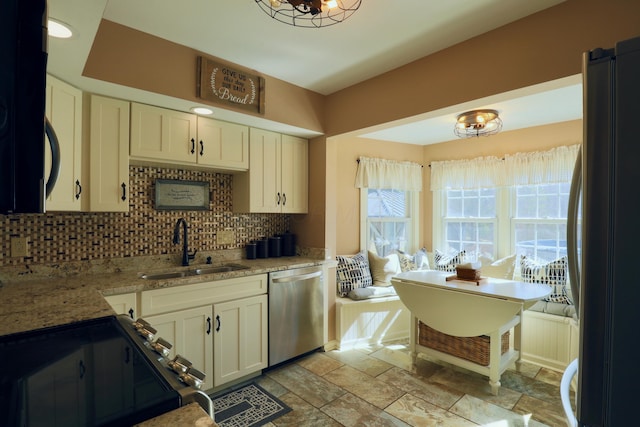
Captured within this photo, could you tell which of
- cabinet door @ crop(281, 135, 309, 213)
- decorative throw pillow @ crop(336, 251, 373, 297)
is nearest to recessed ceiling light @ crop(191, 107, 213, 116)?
cabinet door @ crop(281, 135, 309, 213)

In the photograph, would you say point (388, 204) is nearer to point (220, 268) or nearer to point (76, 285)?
point (220, 268)

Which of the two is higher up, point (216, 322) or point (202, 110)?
point (202, 110)

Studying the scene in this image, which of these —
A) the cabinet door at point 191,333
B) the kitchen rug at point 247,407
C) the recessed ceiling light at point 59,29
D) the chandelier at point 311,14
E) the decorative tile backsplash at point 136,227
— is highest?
the chandelier at point 311,14

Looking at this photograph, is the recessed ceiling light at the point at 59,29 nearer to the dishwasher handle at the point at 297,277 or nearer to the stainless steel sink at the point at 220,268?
the stainless steel sink at the point at 220,268

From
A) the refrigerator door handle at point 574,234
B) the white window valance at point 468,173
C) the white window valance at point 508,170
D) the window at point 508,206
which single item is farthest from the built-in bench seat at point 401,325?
the refrigerator door handle at point 574,234

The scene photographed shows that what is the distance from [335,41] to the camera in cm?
227

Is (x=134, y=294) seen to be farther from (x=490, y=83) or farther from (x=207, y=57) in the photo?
(x=490, y=83)

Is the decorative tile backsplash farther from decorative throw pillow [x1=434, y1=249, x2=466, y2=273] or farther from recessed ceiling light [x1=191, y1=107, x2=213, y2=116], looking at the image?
decorative throw pillow [x1=434, y1=249, x2=466, y2=273]

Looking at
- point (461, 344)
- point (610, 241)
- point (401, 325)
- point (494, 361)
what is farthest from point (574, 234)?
point (401, 325)

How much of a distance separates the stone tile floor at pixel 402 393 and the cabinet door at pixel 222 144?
1.85m

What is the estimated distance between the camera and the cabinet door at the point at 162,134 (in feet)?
7.77

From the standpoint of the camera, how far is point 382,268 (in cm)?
Result: 394

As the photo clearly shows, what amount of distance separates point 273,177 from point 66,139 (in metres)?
1.60

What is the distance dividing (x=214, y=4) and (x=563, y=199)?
3.94 meters
